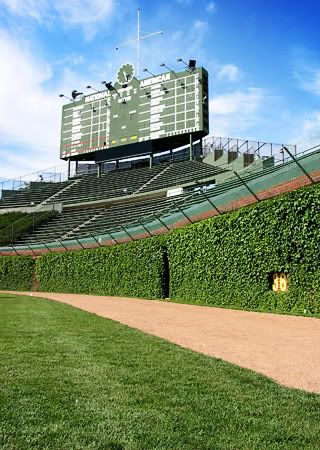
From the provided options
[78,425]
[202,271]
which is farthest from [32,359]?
[202,271]

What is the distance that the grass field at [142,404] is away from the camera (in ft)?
10.7

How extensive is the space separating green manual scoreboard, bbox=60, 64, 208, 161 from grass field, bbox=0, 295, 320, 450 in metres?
40.8

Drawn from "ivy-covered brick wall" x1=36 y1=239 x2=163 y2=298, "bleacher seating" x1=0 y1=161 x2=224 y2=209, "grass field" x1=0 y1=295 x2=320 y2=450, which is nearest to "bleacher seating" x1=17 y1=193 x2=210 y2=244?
"bleacher seating" x1=0 y1=161 x2=224 y2=209

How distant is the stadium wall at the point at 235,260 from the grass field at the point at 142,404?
851cm

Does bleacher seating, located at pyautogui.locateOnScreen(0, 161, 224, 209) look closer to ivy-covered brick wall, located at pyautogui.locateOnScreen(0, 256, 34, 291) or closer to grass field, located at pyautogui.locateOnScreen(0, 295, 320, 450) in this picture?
ivy-covered brick wall, located at pyautogui.locateOnScreen(0, 256, 34, 291)

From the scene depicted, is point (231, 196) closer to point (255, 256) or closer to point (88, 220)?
point (255, 256)

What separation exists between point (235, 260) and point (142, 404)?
13.7 m

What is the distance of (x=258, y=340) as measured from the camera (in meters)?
8.77

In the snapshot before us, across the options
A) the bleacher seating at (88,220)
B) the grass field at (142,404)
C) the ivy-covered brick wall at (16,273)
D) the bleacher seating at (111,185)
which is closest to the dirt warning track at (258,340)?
the grass field at (142,404)

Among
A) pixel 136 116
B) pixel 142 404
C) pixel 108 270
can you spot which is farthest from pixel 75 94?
pixel 142 404

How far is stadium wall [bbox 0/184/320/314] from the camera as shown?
46.1 ft

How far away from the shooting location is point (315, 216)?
1359cm

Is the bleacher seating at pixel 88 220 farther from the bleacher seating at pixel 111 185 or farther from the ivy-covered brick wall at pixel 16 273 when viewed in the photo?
the ivy-covered brick wall at pixel 16 273

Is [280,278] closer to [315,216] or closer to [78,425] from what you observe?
[315,216]
